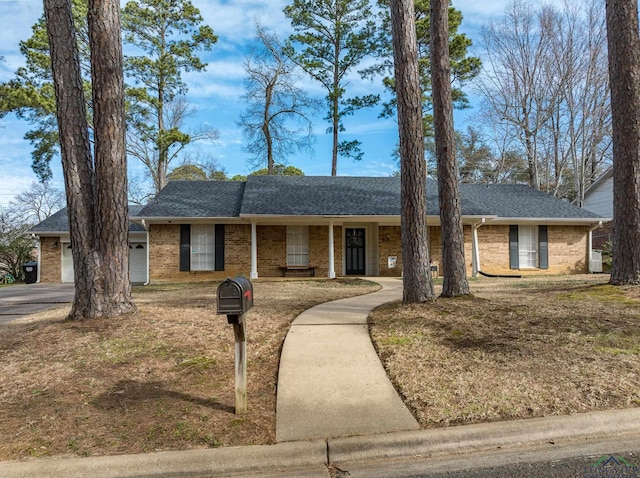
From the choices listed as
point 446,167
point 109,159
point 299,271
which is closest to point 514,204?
point 299,271

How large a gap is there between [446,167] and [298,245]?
30.6ft

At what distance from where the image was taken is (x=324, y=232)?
1603 centimetres

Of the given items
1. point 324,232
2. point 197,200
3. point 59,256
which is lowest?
point 59,256

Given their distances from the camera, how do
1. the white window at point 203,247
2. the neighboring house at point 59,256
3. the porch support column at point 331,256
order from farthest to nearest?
the neighboring house at point 59,256 → the white window at point 203,247 → the porch support column at point 331,256

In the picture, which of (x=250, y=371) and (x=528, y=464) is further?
(x=250, y=371)

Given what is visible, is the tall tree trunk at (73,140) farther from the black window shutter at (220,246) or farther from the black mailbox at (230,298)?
the black window shutter at (220,246)

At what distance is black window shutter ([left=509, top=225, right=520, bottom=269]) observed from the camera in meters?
16.5

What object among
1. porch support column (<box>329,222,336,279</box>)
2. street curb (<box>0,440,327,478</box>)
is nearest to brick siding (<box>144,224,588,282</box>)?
porch support column (<box>329,222,336,279</box>)

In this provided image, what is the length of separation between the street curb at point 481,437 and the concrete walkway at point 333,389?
12 cm

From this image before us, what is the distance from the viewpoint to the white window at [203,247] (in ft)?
50.0

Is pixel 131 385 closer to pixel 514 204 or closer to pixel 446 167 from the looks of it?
pixel 446 167

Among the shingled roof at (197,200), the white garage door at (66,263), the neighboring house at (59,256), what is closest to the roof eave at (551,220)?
the shingled roof at (197,200)

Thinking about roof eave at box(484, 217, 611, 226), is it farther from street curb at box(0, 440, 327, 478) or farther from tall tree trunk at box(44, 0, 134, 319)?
street curb at box(0, 440, 327, 478)

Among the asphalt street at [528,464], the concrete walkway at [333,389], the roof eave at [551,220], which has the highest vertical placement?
the roof eave at [551,220]
